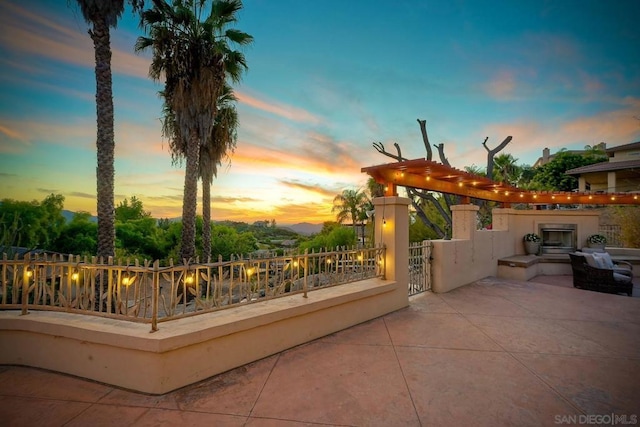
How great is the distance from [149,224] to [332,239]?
65.7 ft

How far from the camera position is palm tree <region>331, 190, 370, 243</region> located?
34322 mm

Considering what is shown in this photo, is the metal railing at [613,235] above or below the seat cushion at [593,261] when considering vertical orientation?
above

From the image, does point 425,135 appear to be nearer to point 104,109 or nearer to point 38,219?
point 104,109

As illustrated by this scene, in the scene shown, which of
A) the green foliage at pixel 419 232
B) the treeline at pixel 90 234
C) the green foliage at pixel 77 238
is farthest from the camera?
the green foliage at pixel 419 232

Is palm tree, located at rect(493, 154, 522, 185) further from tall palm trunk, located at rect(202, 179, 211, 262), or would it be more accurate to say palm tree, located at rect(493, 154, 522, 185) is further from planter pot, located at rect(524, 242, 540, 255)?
tall palm trunk, located at rect(202, 179, 211, 262)

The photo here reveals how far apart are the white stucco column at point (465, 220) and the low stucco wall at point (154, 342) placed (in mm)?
→ 6474

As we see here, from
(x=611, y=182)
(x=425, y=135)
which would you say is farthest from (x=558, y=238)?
(x=611, y=182)

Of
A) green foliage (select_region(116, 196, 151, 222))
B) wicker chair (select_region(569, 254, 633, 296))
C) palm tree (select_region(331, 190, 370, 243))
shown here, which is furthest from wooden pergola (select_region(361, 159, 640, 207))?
green foliage (select_region(116, 196, 151, 222))

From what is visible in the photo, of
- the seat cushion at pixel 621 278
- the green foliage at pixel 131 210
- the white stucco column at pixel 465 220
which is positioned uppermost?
the green foliage at pixel 131 210

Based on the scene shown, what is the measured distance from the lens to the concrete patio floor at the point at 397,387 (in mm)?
2428

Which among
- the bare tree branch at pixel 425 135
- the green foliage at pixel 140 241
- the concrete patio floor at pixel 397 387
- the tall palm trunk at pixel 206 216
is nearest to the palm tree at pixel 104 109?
the concrete patio floor at pixel 397 387

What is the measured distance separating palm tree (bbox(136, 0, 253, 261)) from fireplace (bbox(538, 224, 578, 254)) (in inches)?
617

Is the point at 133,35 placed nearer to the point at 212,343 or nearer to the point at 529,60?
the point at 212,343

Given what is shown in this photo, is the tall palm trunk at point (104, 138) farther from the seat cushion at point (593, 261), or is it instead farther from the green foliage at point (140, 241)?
the green foliage at point (140, 241)
